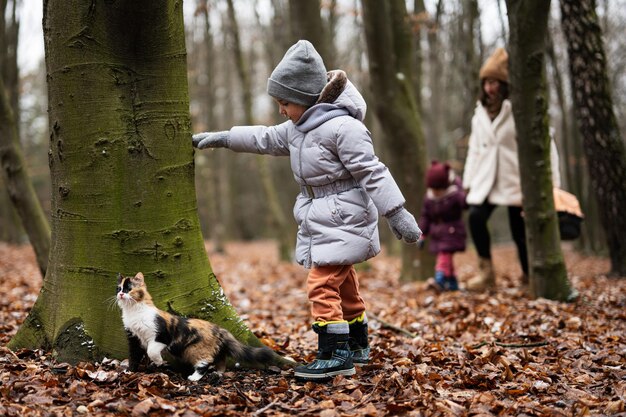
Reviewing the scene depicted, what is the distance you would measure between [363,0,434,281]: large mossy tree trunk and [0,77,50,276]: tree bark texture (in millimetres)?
4439

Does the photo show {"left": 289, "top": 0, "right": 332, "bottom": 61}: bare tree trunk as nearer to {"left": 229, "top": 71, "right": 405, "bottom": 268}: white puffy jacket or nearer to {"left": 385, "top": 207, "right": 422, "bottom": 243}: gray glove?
{"left": 229, "top": 71, "right": 405, "bottom": 268}: white puffy jacket

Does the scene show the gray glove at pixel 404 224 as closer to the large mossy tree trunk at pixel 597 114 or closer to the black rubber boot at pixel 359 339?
the black rubber boot at pixel 359 339

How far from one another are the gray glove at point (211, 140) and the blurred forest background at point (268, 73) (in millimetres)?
4552

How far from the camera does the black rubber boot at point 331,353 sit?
3605 millimetres

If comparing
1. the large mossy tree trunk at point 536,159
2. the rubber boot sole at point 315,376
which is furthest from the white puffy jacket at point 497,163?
the rubber boot sole at point 315,376

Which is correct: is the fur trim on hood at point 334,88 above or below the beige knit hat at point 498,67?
below

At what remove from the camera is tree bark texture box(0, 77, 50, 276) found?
6.29 m

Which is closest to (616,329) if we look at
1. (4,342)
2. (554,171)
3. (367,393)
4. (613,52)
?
(554,171)

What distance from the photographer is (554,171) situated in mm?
6402

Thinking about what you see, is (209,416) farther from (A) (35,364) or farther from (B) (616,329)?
(B) (616,329)

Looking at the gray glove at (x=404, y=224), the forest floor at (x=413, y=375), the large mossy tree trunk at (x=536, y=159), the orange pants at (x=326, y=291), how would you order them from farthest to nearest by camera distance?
the large mossy tree trunk at (x=536, y=159) → the orange pants at (x=326, y=291) → the gray glove at (x=404, y=224) → the forest floor at (x=413, y=375)

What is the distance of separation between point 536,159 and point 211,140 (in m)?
3.60

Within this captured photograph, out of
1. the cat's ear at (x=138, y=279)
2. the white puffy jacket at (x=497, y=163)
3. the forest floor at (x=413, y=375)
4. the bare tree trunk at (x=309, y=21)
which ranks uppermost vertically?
the bare tree trunk at (x=309, y=21)

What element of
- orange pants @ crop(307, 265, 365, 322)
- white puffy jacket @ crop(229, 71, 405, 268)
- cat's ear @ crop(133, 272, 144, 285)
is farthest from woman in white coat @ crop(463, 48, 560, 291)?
cat's ear @ crop(133, 272, 144, 285)
